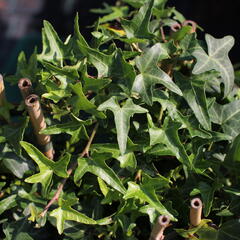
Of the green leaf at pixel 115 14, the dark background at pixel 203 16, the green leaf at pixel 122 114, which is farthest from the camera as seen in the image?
the dark background at pixel 203 16

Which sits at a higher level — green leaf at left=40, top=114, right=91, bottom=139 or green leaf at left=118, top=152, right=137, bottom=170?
green leaf at left=40, top=114, right=91, bottom=139

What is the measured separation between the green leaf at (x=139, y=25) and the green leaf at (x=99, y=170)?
0.72 feet

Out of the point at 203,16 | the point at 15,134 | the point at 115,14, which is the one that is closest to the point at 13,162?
the point at 15,134

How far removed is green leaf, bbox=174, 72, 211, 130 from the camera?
804 mm

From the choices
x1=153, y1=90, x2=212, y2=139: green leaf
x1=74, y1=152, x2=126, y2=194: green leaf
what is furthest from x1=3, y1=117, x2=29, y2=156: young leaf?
x1=153, y1=90, x2=212, y2=139: green leaf

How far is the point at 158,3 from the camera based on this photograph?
94 centimetres

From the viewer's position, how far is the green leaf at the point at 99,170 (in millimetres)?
764

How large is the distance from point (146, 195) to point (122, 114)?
136 mm

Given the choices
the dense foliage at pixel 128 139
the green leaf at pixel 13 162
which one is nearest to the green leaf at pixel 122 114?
the dense foliage at pixel 128 139

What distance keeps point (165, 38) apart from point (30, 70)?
0.27 metres

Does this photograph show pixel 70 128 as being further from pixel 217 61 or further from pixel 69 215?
pixel 217 61

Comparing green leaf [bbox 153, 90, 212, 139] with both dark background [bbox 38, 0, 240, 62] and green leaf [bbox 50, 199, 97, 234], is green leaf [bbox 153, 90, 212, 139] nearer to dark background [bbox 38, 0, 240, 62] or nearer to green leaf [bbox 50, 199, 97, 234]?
green leaf [bbox 50, 199, 97, 234]

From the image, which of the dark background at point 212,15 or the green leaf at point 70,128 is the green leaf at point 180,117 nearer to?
the green leaf at point 70,128

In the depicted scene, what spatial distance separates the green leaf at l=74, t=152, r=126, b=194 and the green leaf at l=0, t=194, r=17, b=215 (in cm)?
14
